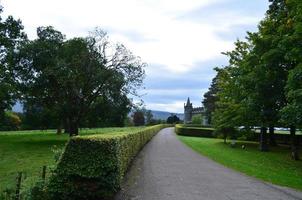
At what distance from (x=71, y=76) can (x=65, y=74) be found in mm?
620

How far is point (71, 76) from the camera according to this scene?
39.2m

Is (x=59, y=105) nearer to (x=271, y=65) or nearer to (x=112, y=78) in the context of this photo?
(x=112, y=78)

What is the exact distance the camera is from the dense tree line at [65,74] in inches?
1543

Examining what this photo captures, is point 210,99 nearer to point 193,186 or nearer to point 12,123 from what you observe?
point 12,123

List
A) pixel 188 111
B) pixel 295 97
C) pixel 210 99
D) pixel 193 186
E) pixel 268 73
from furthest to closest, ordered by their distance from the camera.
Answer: pixel 188 111 → pixel 210 99 → pixel 268 73 → pixel 295 97 → pixel 193 186

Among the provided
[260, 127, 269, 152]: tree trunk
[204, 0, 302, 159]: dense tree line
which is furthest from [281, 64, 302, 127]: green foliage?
[260, 127, 269, 152]: tree trunk

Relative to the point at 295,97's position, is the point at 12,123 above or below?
below

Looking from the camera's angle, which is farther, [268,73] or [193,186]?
[268,73]

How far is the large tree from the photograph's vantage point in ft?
130

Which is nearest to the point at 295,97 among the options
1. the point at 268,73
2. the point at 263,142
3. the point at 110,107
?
the point at 268,73

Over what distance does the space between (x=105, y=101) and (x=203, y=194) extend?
97.6ft

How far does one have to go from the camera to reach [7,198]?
852cm

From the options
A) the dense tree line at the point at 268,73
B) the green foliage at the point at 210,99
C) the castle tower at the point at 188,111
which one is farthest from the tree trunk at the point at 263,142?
the castle tower at the point at 188,111

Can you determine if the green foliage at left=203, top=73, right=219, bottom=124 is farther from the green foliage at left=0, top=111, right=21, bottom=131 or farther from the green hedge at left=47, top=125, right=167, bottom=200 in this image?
the green hedge at left=47, top=125, right=167, bottom=200
